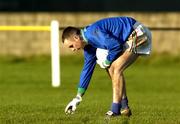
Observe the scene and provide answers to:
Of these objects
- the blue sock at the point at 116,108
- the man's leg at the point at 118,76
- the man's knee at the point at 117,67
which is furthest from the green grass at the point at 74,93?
the man's knee at the point at 117,67

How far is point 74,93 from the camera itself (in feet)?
51.8

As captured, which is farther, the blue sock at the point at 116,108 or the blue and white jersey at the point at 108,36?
the blue sock at the point at 116,108

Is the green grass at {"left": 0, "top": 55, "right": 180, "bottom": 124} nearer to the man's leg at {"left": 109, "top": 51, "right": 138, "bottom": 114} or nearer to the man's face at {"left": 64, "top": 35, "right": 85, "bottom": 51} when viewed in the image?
the man's leg at {"left": 109, "top": 51, "right": 138, "bottom": 114}

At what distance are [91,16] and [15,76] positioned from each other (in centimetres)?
530

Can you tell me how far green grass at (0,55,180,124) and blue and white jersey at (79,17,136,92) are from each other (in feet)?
2.70

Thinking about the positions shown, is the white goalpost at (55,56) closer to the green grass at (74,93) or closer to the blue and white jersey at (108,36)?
the green grass at (74,93)

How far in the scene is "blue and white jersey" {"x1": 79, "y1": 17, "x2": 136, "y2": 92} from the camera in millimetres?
8766

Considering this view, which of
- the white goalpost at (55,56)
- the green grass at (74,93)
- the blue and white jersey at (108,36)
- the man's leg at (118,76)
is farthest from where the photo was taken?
the white goalpost at (55,56)

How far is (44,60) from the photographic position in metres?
22.9

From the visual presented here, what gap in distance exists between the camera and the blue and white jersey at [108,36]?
8766 millimetres

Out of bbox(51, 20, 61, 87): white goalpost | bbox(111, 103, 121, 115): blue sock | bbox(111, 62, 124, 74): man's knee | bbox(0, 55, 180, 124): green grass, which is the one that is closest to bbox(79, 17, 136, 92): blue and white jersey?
bbox(111, 62, 124, 74): man's knee

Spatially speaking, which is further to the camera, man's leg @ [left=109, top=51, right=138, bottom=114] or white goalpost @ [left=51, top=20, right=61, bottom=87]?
white goalpost @ [left=51, top=20, right=61, bottom=87]

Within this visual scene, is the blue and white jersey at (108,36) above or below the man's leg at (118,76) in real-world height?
above

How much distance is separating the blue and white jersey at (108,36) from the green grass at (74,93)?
822mm
